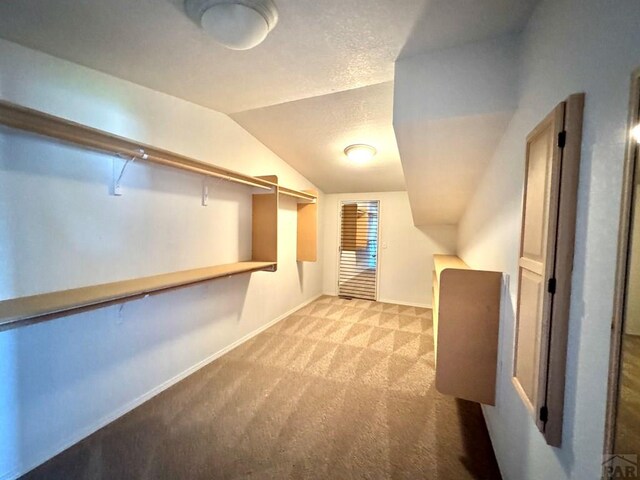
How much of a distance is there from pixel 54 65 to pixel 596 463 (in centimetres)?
294

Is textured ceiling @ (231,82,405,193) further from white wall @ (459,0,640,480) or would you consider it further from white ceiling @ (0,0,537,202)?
white wall @ (459,0,640,480)

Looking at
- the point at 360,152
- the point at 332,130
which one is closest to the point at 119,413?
the point at 332,130

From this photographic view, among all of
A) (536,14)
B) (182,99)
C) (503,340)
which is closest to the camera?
(536,14)

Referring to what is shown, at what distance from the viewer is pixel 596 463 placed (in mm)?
719

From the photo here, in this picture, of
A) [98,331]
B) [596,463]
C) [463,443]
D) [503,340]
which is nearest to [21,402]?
[98,331]

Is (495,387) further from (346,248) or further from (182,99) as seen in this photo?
(346,248)

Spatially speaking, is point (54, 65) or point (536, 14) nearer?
point (536, 14)

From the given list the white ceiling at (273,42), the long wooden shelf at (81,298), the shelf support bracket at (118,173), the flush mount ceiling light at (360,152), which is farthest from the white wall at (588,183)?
the shelf support bracket at (118,173)

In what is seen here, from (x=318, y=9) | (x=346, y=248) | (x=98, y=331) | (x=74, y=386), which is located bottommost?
(x=74, y=386)

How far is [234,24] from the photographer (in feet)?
4.05

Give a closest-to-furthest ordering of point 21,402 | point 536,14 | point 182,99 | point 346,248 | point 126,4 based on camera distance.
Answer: point 126,4 < point 536,14 < point 21,402 < point 182,99 < point 346,248

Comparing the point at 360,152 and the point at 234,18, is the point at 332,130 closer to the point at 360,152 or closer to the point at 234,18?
the point at 360,152

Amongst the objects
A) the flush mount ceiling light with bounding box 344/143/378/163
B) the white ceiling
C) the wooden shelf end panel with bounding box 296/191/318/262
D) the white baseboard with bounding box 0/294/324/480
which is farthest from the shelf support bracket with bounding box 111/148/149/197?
the wooden shelf end panel with bounding box 296/191/318/262

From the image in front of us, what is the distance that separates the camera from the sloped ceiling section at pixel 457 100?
5.18 ft
